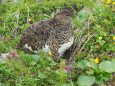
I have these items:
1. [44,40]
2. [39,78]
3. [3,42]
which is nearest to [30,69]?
[39,78]

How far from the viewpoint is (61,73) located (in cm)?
399

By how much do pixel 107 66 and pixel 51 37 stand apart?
2.55 feet

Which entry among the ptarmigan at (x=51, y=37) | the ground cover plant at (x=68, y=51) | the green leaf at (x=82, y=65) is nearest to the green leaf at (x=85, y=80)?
the ground cover plant at (x=68, y=51)

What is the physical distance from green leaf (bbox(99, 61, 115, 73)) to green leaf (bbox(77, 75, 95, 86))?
171 millimetres

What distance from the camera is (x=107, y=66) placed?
13.8ft

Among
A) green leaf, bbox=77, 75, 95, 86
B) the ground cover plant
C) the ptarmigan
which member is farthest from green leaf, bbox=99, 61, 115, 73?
the ptarmigan

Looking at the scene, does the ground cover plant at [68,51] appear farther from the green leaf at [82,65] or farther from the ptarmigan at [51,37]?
the ptarmigan at [51,37]

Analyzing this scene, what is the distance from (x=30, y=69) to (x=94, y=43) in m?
1.00

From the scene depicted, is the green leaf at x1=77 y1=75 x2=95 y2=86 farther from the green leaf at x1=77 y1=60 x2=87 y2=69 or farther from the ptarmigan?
the ptarmigan

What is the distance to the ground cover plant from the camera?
4078mm

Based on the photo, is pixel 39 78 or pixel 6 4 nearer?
pixel 39 78

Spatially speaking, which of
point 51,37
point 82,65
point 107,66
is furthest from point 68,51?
point 107,66

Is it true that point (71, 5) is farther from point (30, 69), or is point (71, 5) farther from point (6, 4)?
point (30, 69)

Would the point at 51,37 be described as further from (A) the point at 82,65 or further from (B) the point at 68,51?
(A) the point at 82,65
